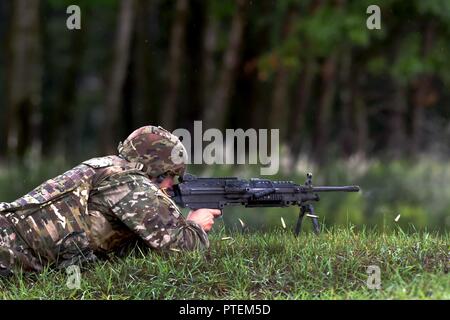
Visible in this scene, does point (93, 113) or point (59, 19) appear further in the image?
point (93, 113)

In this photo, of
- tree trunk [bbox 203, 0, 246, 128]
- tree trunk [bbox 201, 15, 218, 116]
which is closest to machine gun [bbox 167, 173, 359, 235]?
tree trunk [bbox 203, 0, 246, 128]

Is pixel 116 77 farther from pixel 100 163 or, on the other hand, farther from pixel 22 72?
pixel 100 163

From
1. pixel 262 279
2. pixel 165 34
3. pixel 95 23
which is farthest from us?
pixel 95 23

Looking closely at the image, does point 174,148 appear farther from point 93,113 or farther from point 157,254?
point 93,113

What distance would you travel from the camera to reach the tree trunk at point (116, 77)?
1973cm

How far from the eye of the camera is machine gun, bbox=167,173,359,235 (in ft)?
24.0

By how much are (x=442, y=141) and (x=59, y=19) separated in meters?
14.4

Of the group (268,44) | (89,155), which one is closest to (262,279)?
(89,155)

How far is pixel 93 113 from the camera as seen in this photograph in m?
43.3

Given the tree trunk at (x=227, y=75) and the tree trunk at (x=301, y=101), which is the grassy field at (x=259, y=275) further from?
the tree trunk at (x=301, y=101)

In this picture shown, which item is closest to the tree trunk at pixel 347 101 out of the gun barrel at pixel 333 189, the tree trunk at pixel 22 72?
the tree trunk at pixel 22 72

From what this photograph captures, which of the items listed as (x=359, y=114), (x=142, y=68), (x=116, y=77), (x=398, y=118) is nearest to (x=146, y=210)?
(x=116, y=77)

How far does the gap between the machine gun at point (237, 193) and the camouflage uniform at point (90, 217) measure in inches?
11.3

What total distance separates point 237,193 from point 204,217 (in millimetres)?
352
